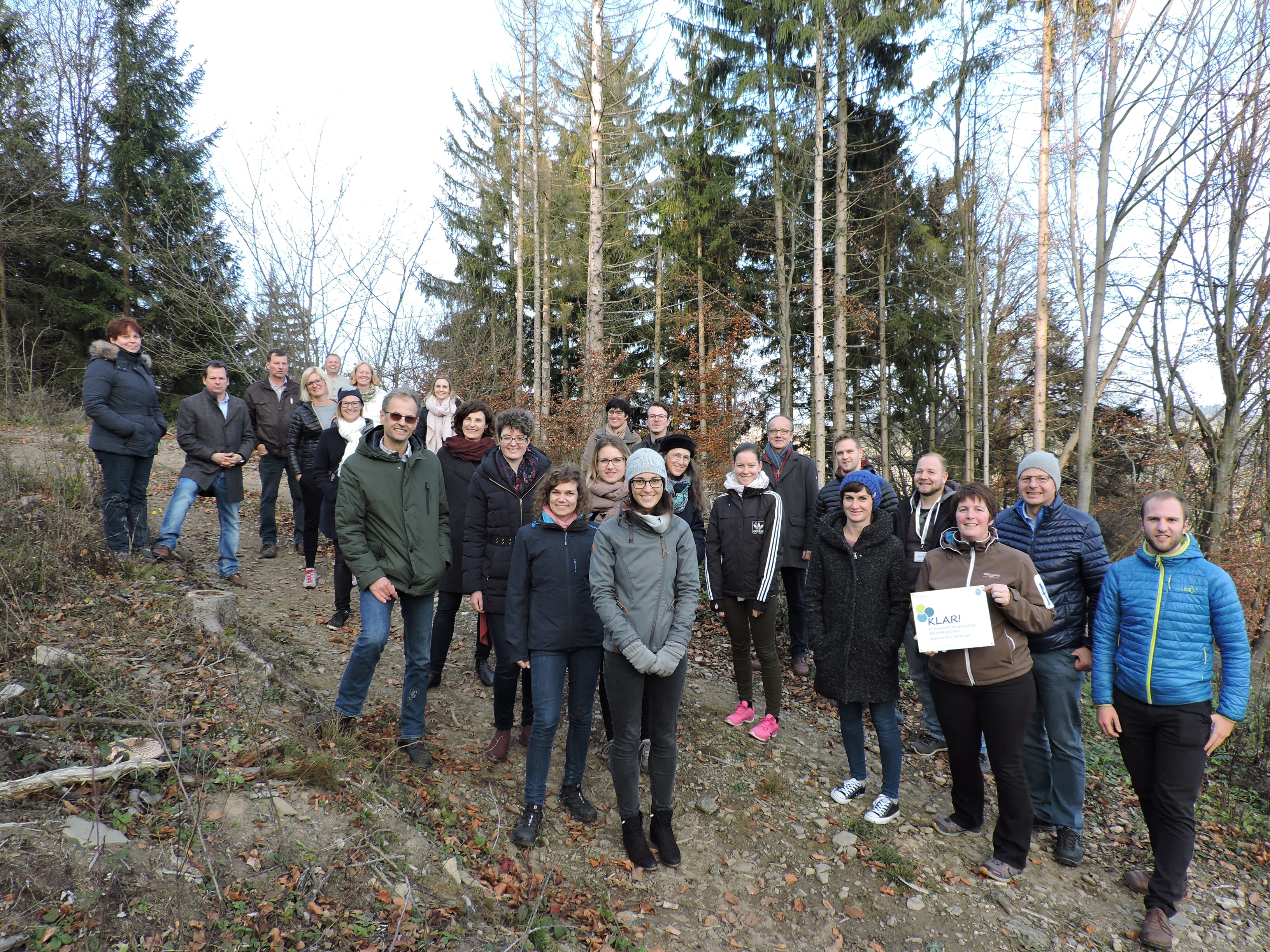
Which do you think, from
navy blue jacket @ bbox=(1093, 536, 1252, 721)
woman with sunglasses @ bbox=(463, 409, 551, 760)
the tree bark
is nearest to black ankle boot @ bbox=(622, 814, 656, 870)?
woman with sunglasses @ bbox=(463, 409, 551, 760)

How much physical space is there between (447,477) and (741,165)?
14494 millimetres

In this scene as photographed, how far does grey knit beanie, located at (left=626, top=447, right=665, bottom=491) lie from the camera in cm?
368

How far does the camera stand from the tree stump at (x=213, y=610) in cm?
495

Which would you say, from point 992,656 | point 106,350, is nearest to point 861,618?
point 992,656

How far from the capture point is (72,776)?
302 cm

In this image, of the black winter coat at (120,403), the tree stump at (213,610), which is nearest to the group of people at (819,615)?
the tree stump at (213,610)

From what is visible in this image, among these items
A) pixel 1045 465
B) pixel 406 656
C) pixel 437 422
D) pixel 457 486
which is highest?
pixel 437 422

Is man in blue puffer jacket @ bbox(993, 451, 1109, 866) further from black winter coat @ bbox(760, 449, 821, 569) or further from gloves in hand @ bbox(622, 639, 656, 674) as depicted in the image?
gloves in hand @ bbox(622, 639, 656, 674)

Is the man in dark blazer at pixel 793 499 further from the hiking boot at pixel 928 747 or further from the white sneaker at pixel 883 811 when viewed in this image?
the white sneaker at pixel 883 811

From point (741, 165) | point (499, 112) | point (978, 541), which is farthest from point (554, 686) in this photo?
point (499, 112)

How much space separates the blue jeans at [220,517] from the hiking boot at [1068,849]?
7322mm

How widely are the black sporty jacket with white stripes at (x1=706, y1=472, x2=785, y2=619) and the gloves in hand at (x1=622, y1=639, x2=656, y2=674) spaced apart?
1.72 m

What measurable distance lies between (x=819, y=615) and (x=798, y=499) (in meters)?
1.90

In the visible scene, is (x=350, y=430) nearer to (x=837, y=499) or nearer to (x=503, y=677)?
(x=503, y=677)
